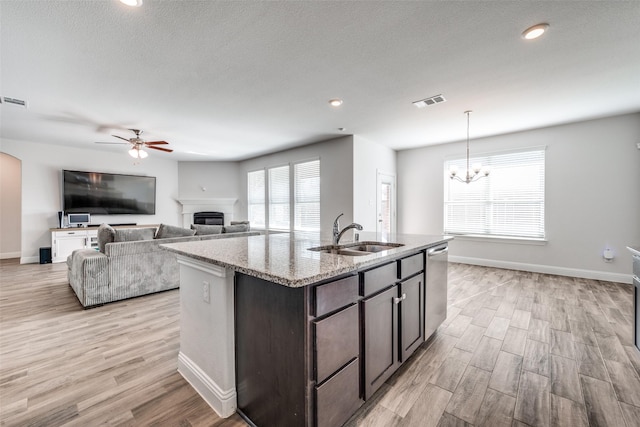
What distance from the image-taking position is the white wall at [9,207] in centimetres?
664

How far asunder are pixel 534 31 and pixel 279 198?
230 inches

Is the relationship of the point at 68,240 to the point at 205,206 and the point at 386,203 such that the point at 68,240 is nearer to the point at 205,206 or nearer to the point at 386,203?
the point at 205,206

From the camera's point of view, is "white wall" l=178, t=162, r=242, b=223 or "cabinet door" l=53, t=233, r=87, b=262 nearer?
"cabinet door" l=53, t=233, r=87, b=262

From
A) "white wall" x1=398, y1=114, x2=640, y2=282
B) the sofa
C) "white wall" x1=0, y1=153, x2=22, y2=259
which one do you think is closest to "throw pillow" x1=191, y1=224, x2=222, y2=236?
the sofa

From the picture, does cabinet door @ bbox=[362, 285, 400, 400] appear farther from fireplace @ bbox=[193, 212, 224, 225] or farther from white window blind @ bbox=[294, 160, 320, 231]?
fireplace @ bbox=[193, 212, 224, 225]

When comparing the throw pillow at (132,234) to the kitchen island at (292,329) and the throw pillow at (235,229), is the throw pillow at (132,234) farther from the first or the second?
the kitchen island at (292,329)

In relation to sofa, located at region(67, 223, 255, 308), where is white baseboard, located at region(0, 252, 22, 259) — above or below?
below

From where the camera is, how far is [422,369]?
2066 millimetres

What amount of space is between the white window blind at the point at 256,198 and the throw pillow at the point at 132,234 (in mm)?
3938

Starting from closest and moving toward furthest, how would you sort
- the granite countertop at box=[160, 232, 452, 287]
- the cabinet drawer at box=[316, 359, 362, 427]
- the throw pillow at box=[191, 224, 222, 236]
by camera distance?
the granite countertop at box=[160, 232, 452, 287], the cabinet drawer at box=[316, 359, 362, 427], the throw pillow at box=[191, 224, 222, 236]

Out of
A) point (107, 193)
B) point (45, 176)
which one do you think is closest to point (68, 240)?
point (107, 193)

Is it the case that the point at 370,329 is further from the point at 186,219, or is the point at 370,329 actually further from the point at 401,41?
the point at 186,219

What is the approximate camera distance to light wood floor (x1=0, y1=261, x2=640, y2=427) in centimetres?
161

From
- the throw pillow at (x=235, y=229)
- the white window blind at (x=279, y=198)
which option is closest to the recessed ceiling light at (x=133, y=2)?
the throw pillow at (x=235, y=229)
